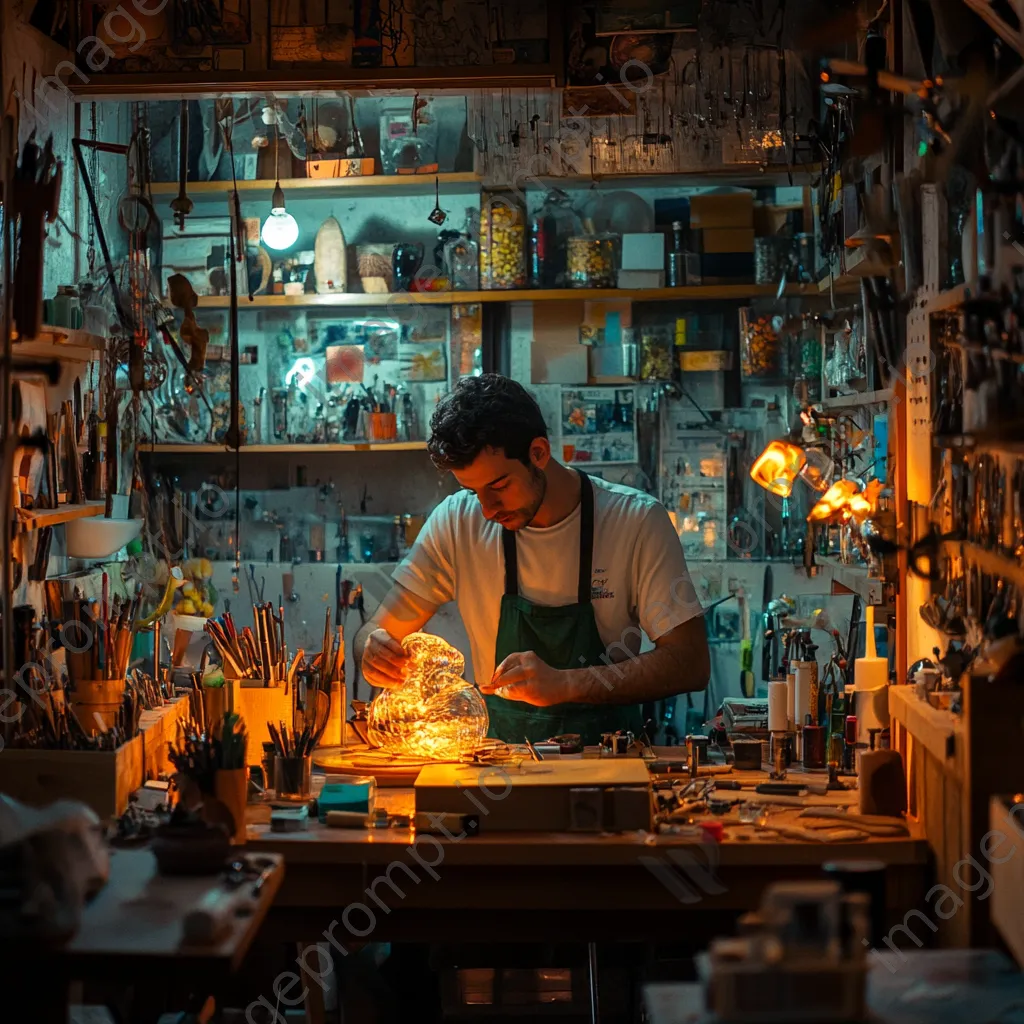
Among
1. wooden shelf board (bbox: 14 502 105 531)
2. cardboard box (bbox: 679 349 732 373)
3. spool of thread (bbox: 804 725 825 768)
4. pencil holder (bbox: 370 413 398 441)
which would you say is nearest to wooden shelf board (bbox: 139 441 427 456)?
pencil holder (bbox: 370 413 398 441)

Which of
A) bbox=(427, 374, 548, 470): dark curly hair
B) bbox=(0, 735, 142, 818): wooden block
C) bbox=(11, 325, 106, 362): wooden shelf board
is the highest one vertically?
bbox=(11, 325, 106, 362): wooden shelf board

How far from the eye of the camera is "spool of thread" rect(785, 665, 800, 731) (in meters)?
3.78

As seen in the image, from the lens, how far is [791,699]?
381 centimetres

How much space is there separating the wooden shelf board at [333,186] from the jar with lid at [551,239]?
1.13 feet

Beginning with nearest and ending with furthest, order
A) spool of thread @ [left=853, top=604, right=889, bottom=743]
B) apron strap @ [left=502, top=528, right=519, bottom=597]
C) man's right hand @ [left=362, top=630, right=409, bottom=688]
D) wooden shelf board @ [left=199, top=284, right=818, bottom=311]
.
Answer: spool of thread @ [left=853, top=604, right=889, bottom=743] < man's right hand @ [left=362, top=630, right=409, bottom=688] < apron strap @ [left=502, top=528, right=519, bottom=597] < wooden shelf board @ [left=199, top=284, right=818, bottom=311]

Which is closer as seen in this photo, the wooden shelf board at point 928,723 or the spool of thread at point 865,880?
the spool of thread at point 865,880

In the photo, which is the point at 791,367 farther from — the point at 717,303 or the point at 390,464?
the point at 390,464

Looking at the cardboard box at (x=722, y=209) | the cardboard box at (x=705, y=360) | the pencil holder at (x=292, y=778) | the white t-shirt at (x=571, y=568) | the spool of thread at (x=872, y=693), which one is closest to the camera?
the pencil holder at (x=292, y=778)

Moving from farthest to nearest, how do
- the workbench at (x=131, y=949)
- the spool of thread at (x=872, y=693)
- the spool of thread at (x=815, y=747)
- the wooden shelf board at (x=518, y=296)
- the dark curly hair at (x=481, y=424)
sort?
1. the wooden shelf board at (x=518, y=296)
2. the dark curly hair at (x=481, y=424)
3. the spool of thread at (x=815, y=747)
4. the spool of thread at (x=872, y=693)
5. the workbench at (x=131, y=949)

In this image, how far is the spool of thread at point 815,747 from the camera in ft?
12.2

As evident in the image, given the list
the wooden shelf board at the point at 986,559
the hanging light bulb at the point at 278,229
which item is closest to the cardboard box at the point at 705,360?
the hanging light bulb at the point at 278,229

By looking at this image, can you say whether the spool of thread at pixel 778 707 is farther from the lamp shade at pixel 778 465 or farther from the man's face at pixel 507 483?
the man's face at pixel 507 483

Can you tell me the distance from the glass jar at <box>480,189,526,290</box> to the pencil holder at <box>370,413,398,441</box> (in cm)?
75

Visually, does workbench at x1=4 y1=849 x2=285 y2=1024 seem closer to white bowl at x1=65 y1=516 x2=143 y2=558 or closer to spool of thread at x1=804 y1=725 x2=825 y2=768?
spool of thread at x1=804 y1=725 x2=825 y2=768
